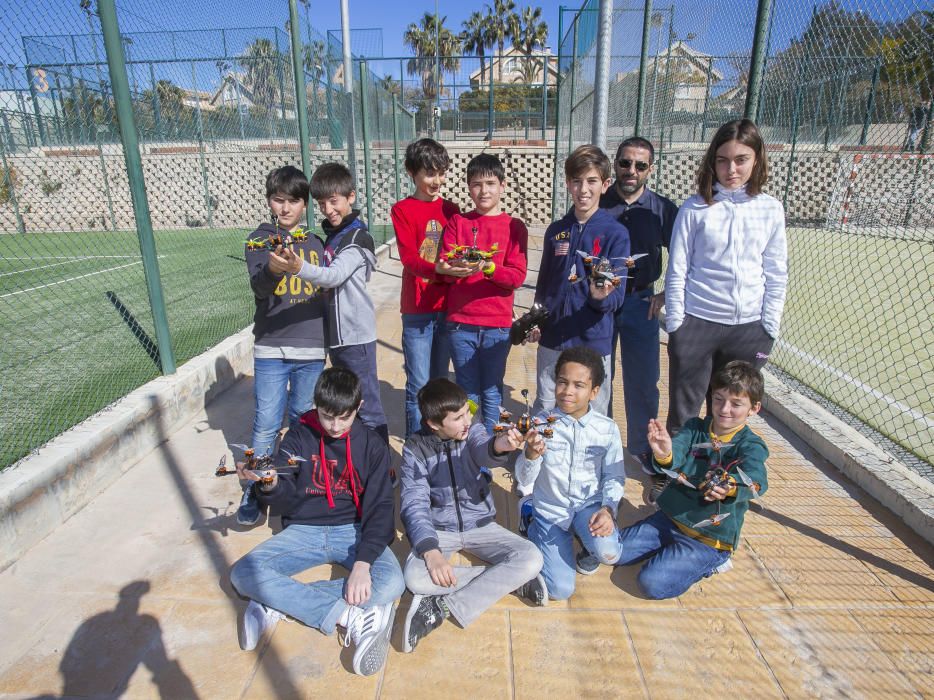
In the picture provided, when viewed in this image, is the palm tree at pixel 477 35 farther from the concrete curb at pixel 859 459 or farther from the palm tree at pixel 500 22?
the concrete curb at pixel 859 459

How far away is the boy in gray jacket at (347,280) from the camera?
9.52 ft

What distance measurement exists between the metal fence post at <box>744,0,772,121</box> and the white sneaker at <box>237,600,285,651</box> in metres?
3.76

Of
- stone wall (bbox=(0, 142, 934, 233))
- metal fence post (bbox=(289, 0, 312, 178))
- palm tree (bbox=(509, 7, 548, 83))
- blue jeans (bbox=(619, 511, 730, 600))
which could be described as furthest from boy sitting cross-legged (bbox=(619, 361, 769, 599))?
palm tree (bbox=(509, 7, 548, 83))

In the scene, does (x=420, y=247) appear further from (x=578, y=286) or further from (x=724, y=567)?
(x=724, y=567)

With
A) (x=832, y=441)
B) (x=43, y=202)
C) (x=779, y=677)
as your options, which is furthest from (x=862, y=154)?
(x=43, y=202)

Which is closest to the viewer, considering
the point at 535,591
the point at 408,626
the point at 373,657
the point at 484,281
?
the point at 373,657

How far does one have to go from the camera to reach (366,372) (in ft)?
10.2

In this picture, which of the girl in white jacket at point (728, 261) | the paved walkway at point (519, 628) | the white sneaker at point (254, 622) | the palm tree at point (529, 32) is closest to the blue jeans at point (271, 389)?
the paved walkway at point (519, 628)

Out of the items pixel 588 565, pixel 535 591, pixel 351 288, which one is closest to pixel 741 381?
pixel 588 565

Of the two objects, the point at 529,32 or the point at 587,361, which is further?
the point at 529,32

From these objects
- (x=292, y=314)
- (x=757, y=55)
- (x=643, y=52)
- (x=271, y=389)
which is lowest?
(x=271, y=389)

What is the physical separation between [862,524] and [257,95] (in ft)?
36.8

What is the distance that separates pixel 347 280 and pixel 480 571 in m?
1.55

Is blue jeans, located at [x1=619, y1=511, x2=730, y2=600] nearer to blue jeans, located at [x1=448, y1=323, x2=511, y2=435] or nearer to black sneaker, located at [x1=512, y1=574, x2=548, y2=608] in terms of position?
black sneaker, located at [x1=512, y1=574, x2=548, y2=608]
